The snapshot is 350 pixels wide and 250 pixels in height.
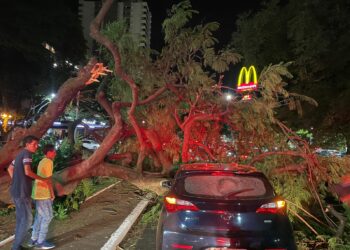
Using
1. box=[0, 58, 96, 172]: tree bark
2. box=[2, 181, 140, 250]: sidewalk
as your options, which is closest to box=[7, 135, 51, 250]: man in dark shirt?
box=[2, 181, 140, 250]: sidewalk

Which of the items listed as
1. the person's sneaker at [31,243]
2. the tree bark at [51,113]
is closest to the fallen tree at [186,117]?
the tree bark at [51,113]

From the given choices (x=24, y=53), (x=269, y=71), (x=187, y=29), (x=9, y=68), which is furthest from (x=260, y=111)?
(x=9, y=68)

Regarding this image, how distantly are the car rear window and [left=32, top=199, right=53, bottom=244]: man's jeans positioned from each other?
2.33 metres

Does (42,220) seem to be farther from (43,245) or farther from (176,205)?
(176,205)

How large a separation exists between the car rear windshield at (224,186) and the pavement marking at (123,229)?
201 centimetres

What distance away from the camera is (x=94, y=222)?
8.15m

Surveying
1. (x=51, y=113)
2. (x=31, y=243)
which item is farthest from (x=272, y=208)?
(x=51, y=113)

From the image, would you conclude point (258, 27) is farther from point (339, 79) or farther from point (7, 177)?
point (7, 177)

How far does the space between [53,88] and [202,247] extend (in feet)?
108

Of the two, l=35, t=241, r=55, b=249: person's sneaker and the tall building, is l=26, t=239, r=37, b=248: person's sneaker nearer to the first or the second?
l=35, t=241, r=55, b=249: person's sneaker

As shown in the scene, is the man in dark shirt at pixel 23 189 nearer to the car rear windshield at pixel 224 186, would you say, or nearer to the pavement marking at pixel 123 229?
the pavement marking at pixel 123 229

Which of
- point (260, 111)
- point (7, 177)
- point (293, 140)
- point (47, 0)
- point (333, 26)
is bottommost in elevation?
point (7, 177)

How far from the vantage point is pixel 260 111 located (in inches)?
402

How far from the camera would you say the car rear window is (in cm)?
513
